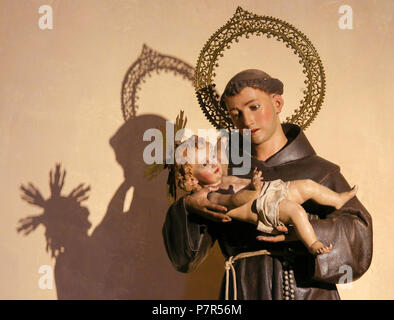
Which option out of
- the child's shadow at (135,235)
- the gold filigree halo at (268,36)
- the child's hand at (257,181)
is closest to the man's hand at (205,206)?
the child's hand at (257,181)

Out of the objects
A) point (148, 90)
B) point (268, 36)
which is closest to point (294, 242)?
point (268, 36)

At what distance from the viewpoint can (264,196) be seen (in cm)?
237

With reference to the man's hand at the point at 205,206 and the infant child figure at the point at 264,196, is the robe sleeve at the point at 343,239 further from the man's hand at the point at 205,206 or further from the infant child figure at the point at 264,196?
the man's hand at the point at 205,206

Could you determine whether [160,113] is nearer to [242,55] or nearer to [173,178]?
[242,55]

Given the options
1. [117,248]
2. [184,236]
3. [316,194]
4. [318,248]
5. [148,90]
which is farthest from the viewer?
[148,90]

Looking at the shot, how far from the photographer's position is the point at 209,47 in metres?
2.97

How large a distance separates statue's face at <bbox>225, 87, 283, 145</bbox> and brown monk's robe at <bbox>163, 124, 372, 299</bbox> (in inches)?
3.4

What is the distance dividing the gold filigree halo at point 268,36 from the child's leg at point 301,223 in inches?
25.9

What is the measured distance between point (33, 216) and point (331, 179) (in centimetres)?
122

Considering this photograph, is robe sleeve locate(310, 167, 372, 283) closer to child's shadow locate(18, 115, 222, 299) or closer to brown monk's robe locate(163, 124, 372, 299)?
brown monk's robe locate(163, 124, 372, 299)

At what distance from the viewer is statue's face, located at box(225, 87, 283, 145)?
8.44 feet

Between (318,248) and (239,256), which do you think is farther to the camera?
(239,256)

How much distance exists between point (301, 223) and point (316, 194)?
14cm

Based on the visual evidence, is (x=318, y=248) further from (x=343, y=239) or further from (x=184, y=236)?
(x=184, y=236)
